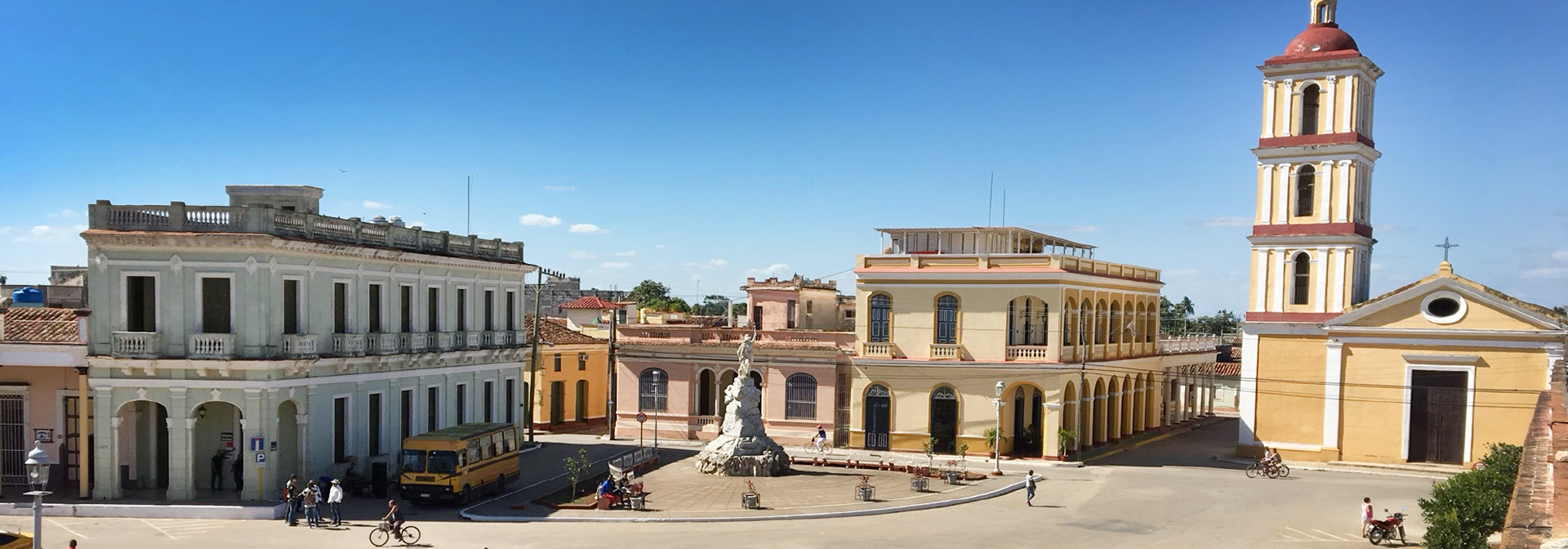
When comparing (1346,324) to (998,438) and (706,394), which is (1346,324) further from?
(706,394)

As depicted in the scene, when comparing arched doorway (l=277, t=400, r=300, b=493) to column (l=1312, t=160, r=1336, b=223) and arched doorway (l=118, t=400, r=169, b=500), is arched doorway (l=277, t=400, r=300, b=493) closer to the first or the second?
arched doorway (l=118, t=400, r=169, b=500)

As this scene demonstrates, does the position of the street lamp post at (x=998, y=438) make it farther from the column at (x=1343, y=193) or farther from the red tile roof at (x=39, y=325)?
the red tile roof at (x=39, y=325)

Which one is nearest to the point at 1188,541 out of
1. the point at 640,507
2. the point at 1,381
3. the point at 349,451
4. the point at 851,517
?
the point at 851,517

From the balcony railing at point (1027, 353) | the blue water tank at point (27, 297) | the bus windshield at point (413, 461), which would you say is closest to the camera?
the bus windshield at point (413, 461)

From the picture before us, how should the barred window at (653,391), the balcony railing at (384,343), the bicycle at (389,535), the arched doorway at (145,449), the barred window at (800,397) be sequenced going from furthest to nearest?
the barred window at (653,391), the barred window at (800,397), the balcony railing at (384,343), the arched doorway at (145,449), the bicycle at (389,535)

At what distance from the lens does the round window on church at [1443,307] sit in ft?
127

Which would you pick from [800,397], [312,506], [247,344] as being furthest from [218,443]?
[800,397]

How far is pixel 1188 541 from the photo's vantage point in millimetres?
27234

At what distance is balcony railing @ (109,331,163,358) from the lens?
2938cm

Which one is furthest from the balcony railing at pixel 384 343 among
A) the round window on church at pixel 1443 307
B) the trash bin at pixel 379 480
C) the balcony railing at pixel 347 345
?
the round window on church at pixel 1443 307

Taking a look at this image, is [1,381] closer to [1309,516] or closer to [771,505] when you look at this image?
[771,505]

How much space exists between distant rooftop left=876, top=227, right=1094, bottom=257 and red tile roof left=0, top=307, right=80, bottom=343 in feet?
91.2

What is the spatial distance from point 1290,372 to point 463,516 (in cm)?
2836

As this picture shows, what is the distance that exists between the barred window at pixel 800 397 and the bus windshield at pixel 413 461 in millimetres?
17899
